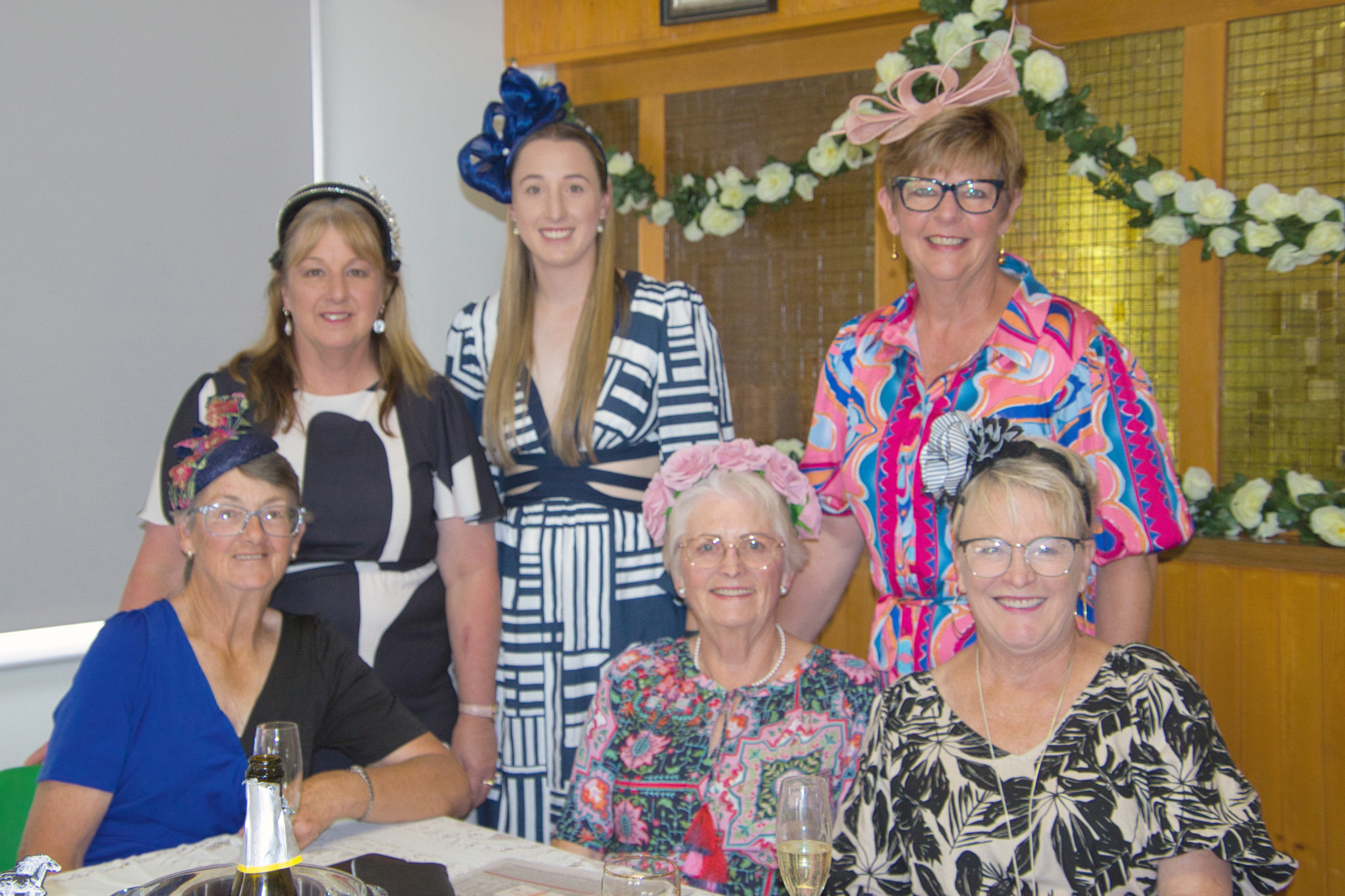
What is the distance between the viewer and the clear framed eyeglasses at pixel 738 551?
6.79ft

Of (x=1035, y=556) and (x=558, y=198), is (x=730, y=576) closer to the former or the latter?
(x=1035, y=556)

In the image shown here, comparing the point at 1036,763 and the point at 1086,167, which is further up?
the point at 1086,167

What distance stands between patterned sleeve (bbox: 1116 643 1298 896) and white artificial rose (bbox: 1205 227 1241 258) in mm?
1896

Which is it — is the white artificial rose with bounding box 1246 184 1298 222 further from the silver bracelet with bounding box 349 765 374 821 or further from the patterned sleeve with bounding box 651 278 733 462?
the silver bracelet with bounding box 349 765 374 821

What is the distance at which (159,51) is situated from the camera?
338 cm

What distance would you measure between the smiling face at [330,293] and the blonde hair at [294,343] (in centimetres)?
1

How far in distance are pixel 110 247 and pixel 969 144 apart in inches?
95.0

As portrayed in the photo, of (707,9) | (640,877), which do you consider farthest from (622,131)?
(640,877)

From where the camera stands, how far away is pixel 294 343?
8.28ft

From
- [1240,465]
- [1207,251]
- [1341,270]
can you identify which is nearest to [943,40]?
[1207,251]

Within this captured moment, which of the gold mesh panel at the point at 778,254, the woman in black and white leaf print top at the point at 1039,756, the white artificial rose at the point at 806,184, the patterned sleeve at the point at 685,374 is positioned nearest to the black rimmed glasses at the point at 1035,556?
the woman in black and white leaf print top at the point at 1039,756

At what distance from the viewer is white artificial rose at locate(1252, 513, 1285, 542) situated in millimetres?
3125

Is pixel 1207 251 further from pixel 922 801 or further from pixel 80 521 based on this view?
pixel 80 521

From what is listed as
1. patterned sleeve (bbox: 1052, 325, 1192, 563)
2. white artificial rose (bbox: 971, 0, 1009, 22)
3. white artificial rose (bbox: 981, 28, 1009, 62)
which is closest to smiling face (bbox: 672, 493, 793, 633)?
patterned sleeve (bbox: 1052, 325, 1192, 563)
